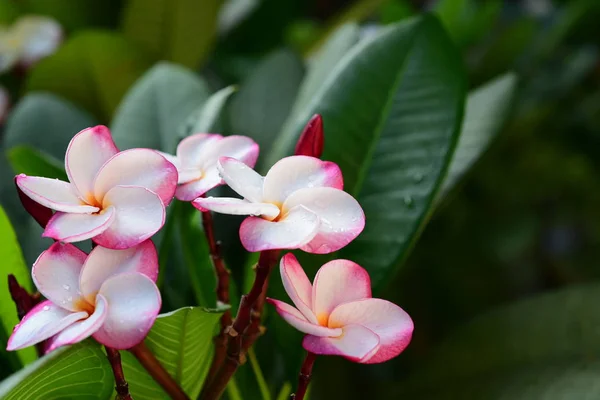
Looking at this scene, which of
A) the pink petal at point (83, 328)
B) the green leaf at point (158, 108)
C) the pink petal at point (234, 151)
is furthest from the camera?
the green leaf at point (158, 108)

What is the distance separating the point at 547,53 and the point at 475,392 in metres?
0.59

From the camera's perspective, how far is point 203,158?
1.15ft

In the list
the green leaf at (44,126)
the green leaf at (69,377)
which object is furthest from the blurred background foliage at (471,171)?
the green leaf at (69,377)

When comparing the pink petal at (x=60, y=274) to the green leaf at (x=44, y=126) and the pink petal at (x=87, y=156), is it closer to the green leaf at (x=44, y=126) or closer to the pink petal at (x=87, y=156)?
the pink petal at (x=87, y=156)

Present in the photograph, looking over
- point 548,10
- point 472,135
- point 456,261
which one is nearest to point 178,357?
point 472,135

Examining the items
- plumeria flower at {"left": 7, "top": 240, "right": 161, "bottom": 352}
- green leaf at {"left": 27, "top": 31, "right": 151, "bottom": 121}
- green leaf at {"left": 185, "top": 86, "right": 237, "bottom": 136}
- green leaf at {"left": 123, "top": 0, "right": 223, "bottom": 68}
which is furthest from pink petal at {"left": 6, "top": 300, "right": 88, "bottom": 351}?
green leaf at {"left": 123, "top": 0, "right": 223, "bottom": 68}

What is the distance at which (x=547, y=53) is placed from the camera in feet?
3.16

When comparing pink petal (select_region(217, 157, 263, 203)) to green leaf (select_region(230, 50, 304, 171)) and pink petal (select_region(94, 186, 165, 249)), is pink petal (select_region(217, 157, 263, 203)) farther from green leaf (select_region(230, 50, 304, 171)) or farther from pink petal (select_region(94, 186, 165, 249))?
green leaf (select_region(230, 50, 304, 171))

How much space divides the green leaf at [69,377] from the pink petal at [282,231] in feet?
0.28

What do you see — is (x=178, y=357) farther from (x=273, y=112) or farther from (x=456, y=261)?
(x=456, y=261)

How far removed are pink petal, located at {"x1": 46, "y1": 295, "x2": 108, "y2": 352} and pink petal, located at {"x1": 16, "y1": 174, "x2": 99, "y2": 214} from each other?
0.05 m

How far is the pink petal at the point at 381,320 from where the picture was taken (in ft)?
0.93

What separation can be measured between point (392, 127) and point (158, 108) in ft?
0.78

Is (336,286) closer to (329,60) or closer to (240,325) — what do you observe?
(240,325)
